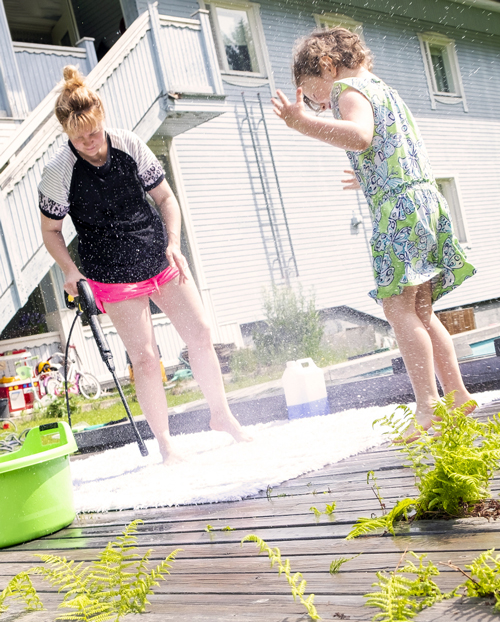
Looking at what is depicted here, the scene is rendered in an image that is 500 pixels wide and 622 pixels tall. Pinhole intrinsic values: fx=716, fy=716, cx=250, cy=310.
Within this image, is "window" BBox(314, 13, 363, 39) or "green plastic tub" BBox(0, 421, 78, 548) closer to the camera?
"green plastic tub" BBox(0, 421, 78, 548)

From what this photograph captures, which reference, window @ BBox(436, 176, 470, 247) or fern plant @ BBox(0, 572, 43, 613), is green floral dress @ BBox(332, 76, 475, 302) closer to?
fern plant @ BBox(0, 572, 43, 613)

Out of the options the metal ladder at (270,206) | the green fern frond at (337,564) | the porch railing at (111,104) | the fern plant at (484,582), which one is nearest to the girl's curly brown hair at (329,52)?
the green fern frond at (337,564)

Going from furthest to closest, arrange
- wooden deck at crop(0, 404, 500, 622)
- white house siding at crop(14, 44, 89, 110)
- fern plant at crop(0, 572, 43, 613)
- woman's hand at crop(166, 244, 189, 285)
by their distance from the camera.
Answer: white house siding at crop(14, 44, 89, 110), woman's hand at crop(166, 244, 189, 285), fern plant at crop(0, 572, 43, 613), wooden deck at crop(0, 404, 500, 622)

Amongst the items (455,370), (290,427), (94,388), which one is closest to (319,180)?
(94,388)

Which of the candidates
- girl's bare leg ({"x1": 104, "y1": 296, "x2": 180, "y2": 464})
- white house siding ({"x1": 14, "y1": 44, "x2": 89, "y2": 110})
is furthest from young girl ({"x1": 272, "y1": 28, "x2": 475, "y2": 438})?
white house siding ({"x1": 14, "y1": 44, "x2": 89, "y2": 110})

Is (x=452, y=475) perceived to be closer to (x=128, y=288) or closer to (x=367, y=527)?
(x=367, y=527)

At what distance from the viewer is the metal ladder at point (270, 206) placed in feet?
31.1

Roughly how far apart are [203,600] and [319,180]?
31.3 ft

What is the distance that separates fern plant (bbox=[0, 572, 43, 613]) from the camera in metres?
1.20

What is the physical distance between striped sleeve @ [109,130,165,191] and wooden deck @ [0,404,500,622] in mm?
1354

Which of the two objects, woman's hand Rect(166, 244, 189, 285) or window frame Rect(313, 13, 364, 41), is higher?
window frame Rect(313, 13, 364, 41)

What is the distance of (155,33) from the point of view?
7.39 metres

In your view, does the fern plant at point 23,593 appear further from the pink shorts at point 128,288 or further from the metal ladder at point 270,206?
the metal ladder at point 270,206

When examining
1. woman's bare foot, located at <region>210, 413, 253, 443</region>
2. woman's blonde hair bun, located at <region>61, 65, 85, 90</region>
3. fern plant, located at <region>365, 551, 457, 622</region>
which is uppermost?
woman's blonde hair bun, located at <region>61, 65, 85, 90</region>
